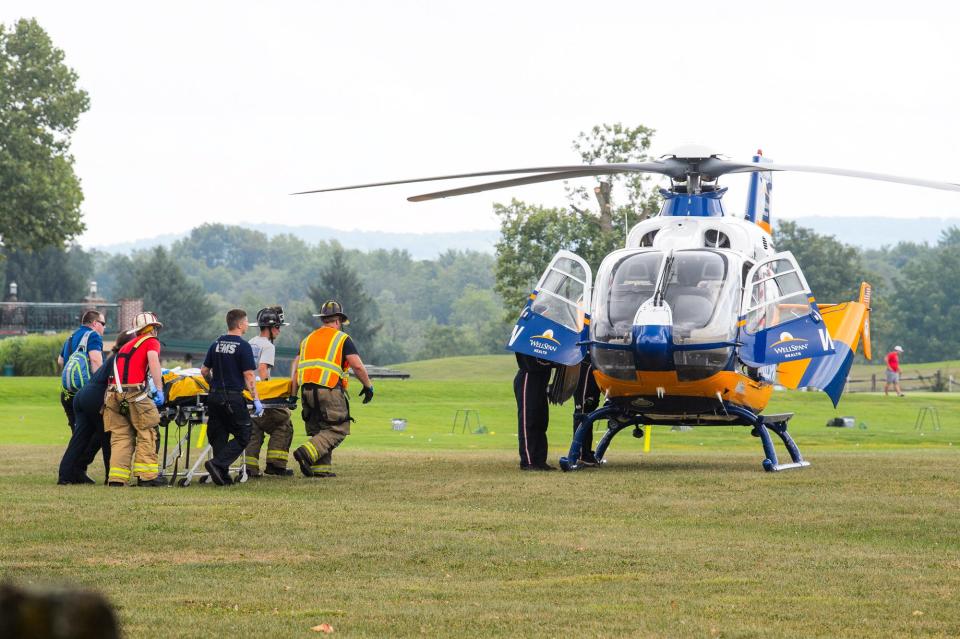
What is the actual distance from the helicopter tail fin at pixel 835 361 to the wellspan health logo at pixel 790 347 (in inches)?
50.3

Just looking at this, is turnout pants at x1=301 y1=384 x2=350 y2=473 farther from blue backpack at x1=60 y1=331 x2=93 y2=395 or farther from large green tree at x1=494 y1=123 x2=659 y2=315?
large green tree at x1=494 y1=123 x2=659 y2=315

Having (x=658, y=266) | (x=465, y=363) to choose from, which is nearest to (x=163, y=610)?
(x=658, y=266)

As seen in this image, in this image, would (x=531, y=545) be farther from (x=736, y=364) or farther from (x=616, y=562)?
(x=736, y=364)

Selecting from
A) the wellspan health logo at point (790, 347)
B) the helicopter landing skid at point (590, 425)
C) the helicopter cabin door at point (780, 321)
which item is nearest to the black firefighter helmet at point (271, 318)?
the helicopter landing skid at point (590, 425)

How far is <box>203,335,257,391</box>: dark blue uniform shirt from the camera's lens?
15547mm

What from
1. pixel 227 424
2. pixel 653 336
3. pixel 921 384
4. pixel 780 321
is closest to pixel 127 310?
pixel 921 384

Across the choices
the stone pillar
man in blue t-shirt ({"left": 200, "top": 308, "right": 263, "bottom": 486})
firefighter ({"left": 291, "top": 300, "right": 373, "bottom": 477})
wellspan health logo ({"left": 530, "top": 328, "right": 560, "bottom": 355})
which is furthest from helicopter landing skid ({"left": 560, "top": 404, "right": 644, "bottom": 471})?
the stone pillar

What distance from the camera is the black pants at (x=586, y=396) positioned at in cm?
1934

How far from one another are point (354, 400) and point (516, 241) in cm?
2712

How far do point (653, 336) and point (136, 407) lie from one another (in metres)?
5.80

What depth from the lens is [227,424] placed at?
15.9 m

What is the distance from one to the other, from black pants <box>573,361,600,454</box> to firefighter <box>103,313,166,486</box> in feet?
19.8

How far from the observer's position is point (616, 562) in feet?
32.5

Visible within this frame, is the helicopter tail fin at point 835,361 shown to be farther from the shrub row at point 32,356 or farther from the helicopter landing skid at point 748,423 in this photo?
the shrub row at point 32,356
